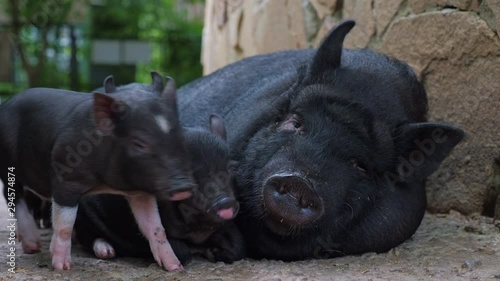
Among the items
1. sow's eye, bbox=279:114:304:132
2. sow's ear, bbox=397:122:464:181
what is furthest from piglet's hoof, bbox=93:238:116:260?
sow's ear, bbox=397:122:464:181

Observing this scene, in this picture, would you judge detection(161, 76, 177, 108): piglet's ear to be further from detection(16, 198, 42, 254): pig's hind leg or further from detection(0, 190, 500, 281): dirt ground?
detection(16, 198, 42, 254): pig's hind leg

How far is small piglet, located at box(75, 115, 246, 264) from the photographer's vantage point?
282 cm

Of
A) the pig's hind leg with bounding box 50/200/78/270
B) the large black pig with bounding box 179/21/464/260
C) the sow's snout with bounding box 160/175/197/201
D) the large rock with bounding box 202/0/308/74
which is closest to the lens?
the sow's snout with bounding box 160/175/197/201

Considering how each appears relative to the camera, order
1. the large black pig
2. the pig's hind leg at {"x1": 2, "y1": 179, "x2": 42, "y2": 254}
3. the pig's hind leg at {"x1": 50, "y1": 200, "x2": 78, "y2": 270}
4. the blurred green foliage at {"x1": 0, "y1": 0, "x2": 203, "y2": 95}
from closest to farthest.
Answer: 1. the pig's hind leg at {"x1": 50, "y1": 200, "x2": 78, "y2": 270}
2. the large black pig
3. the pig's hind leg at {"x1": 2, "y1": 179, "x2": 42, "y2": 254}
4. the blurred green foliage at {"x1": 0, "y1": 0, "x2": 203, "y2": 95}

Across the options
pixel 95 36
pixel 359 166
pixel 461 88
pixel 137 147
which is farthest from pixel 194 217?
pixel 95 36

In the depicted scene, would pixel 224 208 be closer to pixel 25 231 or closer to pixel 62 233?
pixel 62 233

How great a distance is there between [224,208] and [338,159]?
0.54m

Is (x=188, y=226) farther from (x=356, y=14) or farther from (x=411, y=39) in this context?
(x=356, y=14)

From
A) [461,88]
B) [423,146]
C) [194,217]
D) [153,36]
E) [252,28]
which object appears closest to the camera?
[194,217]

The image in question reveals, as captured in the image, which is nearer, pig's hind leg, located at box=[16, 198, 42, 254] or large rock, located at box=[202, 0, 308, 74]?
pig's hind leg, located at box=[16, 198, 42, 254]

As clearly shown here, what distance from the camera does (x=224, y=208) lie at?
279 centimetres

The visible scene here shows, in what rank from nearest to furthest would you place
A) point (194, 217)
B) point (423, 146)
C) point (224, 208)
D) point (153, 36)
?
point (224, 208) < point (194, 217) < point (423, 146) < point (153, 36)

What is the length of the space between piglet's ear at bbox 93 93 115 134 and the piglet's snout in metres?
→ 0.50

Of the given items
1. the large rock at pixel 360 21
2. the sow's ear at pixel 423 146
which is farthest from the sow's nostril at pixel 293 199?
the large rock at pixel 360 21
